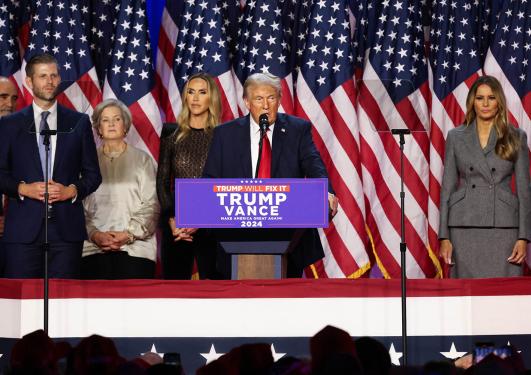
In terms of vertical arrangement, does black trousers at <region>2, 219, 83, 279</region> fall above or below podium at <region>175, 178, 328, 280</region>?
below

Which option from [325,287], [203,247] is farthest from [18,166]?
[325,287]

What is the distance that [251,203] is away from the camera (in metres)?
5.08

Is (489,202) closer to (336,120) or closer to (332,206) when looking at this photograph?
(332,206)

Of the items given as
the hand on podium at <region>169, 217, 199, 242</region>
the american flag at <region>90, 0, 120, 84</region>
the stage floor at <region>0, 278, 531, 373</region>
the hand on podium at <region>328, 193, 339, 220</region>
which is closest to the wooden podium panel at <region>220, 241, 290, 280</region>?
the stage floor at <region>0, 278, 531, 373</region>

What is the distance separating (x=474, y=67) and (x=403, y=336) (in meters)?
3.30

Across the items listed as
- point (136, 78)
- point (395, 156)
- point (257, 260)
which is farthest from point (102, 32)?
point (257, 260)

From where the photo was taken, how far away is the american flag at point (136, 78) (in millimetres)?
7770

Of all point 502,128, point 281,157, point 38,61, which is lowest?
point 281,157

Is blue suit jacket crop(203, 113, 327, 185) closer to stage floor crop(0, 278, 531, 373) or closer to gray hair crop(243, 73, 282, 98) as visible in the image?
gray hair crop(243, 73, 282, 98)

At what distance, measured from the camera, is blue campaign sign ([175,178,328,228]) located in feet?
16.6

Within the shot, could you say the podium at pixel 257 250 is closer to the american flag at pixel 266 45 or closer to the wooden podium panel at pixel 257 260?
the wooden podium panel at pixel 257 260

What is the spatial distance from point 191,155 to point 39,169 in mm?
858

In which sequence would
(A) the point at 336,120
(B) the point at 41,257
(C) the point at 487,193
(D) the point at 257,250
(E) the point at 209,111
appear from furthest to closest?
(A) the point at 336,120 < (E) the point at 209,111 < (C) the point at 487,193 < (B) the point at 41,257 < (D) the point at 257,250

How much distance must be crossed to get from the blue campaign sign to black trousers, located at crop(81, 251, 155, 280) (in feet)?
5.50
